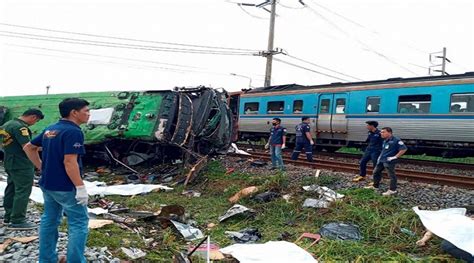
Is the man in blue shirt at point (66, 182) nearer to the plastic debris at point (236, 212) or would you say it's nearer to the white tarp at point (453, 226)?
the plastic debris at point (236, 212)

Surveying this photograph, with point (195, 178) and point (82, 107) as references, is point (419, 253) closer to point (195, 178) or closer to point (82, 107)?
point (82, 107)

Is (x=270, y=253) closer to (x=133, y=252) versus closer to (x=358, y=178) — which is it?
(x=133, y=252)

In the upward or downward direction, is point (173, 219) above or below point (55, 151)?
below

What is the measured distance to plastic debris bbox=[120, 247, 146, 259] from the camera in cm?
439

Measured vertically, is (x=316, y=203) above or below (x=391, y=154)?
below

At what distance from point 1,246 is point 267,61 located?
18.5m

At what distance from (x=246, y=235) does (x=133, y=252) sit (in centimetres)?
171

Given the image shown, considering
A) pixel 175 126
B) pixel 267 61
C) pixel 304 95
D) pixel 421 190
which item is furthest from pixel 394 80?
pixel 267 61

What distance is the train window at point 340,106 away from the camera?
46.9 ft

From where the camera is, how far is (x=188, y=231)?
5594mm

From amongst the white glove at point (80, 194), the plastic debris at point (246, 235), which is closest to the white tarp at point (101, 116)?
the plastic debris at point (246, 235)

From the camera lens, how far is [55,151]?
3.52 meters

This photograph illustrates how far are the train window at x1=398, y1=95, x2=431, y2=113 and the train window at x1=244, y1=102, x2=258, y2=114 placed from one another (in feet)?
23.5

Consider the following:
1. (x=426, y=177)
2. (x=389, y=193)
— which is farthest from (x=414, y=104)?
(x=389, y=193)
